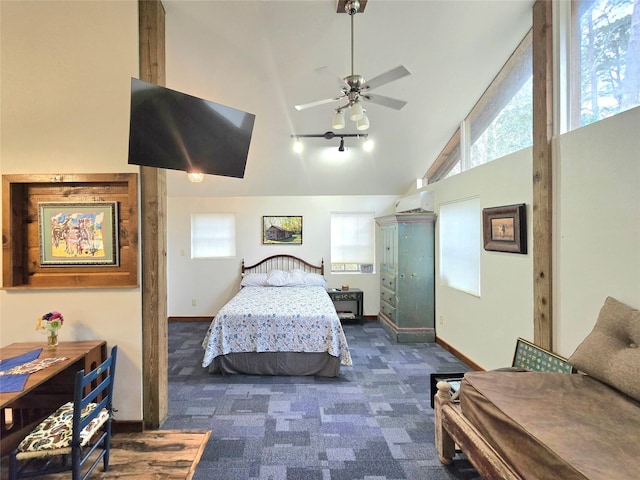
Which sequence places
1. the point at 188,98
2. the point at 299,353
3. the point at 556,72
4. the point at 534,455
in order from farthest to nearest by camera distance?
the point at 299,353 < the point at 556,72 < the point at 188,98 < the point at 534,455

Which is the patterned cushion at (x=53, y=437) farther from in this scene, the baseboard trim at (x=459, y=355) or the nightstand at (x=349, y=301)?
the nightstand at (x=349, y=301)

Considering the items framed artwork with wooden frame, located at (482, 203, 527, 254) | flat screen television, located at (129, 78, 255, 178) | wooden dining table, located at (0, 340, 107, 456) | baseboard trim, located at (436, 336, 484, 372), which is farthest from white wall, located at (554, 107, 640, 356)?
wooden dining table, located at (0, 340, 107, 456)

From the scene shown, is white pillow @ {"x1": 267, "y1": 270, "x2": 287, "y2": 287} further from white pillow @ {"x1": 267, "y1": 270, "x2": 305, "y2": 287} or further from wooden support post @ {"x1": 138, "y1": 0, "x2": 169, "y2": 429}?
wooden support post @ {"x1": 138, "y1": 0, "x2": 169, "y2": 429}

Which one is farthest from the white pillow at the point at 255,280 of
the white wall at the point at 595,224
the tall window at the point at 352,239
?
the white wall at the point at 595,224

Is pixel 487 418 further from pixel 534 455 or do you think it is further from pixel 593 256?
pixel 593 256

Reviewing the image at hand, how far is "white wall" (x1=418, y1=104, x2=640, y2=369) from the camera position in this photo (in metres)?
1.75

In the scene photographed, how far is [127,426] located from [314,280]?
3.12 metres

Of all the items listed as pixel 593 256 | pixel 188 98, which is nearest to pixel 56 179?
pixel 188 98

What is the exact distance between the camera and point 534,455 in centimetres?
125

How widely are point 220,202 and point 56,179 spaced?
317cm

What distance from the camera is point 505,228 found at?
2754 millimetres

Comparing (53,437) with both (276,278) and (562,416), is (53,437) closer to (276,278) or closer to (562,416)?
(562,416)

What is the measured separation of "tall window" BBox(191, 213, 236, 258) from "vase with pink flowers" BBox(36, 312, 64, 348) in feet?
11.0

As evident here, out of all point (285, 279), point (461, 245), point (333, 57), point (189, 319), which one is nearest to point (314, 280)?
point (285, 279)
